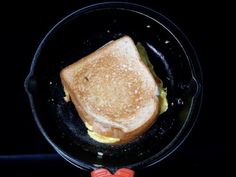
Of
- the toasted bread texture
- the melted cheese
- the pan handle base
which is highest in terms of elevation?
the toasted bread texture

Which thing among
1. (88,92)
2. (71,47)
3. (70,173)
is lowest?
(70,173)

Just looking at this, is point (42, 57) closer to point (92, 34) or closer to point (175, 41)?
point (92, 34)

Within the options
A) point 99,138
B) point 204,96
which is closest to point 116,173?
point 99,138

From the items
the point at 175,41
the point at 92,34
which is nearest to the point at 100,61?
the point at 92,34

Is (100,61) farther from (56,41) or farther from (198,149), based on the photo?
(198,149)

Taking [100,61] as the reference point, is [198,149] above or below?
below

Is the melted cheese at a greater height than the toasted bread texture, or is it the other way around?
the toasted bread texture
